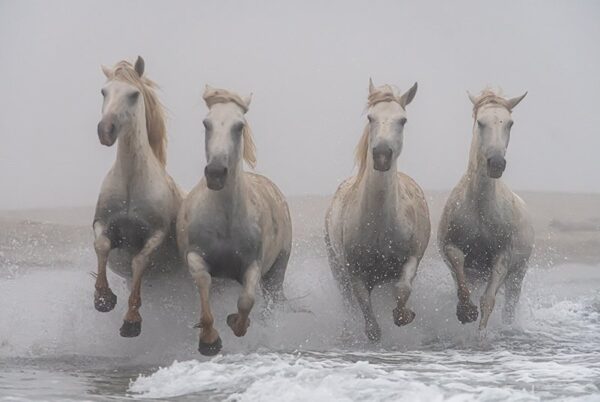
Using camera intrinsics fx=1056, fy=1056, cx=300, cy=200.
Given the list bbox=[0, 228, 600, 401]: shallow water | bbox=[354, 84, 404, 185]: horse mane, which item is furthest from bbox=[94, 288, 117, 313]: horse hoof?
bbox=[354, 84, 404, 185]: horse mane

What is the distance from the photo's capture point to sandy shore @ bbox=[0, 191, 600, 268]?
60.2 ft

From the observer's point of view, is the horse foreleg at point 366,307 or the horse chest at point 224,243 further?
the horse foreleg at point 366,307

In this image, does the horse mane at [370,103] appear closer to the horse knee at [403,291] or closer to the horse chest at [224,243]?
the horse knee at [403,291]

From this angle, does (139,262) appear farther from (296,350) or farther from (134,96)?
(296,350)

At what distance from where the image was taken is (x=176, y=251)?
27.0 ft

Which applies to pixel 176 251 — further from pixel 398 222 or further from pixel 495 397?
pixel 495 397

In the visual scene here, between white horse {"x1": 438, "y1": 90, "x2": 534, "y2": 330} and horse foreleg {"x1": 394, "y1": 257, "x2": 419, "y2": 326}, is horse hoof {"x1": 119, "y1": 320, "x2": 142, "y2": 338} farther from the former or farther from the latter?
white horse {"x1": 438, "y1": 90, "x2": 534, "y2": 330}

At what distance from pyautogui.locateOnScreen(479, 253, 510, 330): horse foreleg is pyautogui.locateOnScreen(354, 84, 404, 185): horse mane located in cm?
134

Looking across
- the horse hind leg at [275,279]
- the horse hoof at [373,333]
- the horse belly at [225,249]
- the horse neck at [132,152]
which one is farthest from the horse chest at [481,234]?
the horse neck at [132,152]

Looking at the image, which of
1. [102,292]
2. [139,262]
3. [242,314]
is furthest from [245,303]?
[102,292]

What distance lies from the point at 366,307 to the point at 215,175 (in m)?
2.19

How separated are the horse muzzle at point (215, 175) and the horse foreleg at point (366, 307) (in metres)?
2.07

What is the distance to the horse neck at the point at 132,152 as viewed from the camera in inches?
305

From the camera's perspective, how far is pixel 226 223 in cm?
731
